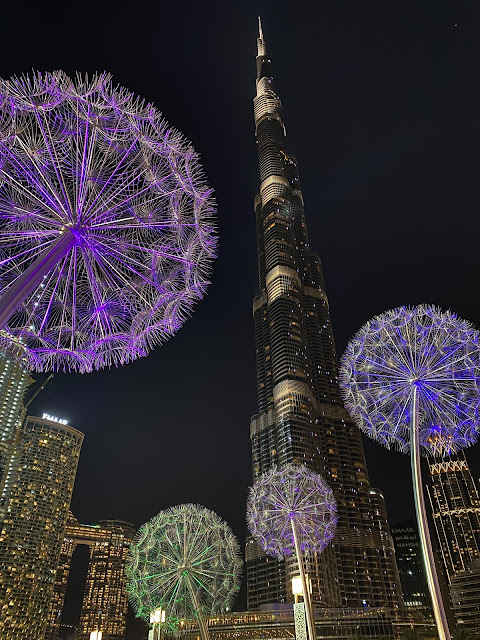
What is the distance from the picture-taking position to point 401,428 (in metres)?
30.6

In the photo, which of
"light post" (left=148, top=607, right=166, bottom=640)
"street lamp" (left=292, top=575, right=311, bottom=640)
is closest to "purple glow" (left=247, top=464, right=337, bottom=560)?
"street lamp" (left=292, top=575, right=311, bottom=640)

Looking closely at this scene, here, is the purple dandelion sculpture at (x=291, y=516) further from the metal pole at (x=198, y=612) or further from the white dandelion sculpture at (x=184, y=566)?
the metal pole at (x=198, y=612)

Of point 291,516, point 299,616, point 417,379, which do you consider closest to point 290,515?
point 291,516

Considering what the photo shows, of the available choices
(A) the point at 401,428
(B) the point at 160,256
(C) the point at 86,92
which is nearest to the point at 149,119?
(C) the point at 86,92

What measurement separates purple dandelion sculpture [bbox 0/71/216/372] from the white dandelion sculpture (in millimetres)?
24933

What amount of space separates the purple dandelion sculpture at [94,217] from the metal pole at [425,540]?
572 inches

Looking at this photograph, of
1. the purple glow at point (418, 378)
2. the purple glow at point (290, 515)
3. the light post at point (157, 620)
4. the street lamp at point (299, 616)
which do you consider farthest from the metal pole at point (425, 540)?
the light post at point (157, 620)

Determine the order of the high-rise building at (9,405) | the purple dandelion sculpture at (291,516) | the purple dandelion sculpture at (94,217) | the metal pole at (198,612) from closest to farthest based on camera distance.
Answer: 1. the purple dandelion sculpture at (94,217)
2. the metal pole at (198,612)
3. the purple dandelion sculpture at (291,516)
4. the high-rise building at (9,405)

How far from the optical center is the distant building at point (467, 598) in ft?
534

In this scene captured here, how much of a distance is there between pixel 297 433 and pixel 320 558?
4242 cm

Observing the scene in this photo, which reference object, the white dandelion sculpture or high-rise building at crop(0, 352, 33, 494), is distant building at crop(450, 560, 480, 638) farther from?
the white dandelion sculpture

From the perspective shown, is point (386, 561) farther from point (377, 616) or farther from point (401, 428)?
point (401, 428)

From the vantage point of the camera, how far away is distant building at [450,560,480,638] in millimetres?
162625

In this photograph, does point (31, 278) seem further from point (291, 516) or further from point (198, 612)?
point (198, 612)
